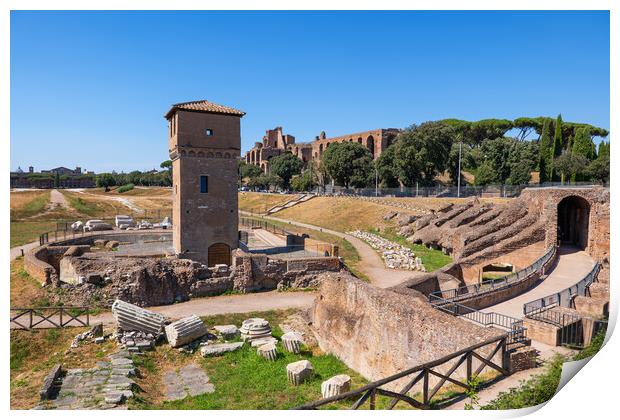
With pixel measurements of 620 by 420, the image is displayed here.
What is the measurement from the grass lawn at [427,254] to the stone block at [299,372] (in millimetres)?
14840

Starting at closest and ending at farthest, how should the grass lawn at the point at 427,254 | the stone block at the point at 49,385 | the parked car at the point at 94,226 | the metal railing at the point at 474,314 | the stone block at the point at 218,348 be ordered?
the stone block at the point at 49,385 → the metal railing at the point at 474,314 → the stone block at the point at 218,348 → the grass lawn at the point at 427,254 → the parked car at the point at 94,226

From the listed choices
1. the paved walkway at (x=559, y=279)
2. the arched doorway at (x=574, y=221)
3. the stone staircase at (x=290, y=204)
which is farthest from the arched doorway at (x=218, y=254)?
the stone staircase at (x=290, y=204)

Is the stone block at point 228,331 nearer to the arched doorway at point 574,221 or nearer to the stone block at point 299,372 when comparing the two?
the stone block at point 299,372

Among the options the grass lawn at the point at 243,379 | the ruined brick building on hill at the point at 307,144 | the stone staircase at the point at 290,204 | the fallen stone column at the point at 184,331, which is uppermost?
the ruined brick building on hill at the point at 307,144

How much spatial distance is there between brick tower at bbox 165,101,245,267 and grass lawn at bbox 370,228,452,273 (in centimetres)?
1282

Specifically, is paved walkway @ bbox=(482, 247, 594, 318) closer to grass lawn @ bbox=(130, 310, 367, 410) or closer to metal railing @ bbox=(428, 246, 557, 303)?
metal railing @ bbox=(428, 246, 557, 303)

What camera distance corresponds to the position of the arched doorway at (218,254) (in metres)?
24.1

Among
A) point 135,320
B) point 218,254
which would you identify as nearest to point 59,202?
point 218,254

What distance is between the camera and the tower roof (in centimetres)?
2298

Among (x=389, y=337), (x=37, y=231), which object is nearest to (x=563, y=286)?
(x=389, y=337)

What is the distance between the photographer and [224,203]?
24.2m

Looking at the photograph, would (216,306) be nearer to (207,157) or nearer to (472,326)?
(207,157)

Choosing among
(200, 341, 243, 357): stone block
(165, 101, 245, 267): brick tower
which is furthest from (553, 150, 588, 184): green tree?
(200, 341, 243, 357): stone block

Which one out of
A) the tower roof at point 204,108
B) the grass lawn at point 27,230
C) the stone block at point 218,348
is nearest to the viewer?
the stone block at point 218,348
